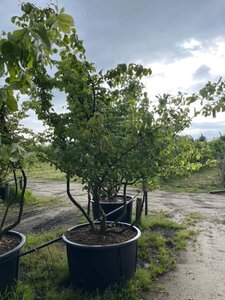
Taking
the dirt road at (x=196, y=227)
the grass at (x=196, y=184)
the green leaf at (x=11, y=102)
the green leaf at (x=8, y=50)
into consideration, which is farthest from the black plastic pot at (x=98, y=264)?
the grass at (x=196, y=184)

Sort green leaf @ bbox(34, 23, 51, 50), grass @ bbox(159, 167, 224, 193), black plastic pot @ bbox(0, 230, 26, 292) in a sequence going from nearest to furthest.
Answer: green leaf @ bbox(34, 23, 51, 50) → black plastic pot @ bbox(0, 230, 26, 292) → grass @ bbox(159, 167, 224, 193)

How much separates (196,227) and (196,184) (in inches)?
246

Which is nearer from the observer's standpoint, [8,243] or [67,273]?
[8,243]

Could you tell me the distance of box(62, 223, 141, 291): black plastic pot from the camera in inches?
114

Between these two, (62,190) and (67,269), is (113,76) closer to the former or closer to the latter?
(67,269)

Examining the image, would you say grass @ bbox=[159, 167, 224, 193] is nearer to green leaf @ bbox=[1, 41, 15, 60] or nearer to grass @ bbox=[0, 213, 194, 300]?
grass @ bbox=[0, 213, 194, 300]

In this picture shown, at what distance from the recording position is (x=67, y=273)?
10.9 ft

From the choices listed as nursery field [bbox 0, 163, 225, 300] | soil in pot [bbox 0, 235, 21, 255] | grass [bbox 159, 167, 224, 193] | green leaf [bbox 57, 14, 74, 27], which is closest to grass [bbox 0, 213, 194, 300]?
nursery field [bbox 0, 163, 225, 300]

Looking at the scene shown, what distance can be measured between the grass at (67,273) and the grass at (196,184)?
548cm

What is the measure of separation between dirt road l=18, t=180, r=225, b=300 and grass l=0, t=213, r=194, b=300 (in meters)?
0.15

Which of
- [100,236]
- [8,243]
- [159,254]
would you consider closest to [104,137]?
[100,236]

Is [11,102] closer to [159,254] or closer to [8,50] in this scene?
[8,50]

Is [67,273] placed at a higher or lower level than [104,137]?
lower

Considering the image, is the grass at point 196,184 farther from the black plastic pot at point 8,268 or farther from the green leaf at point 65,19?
the green leaf at point 65,19
